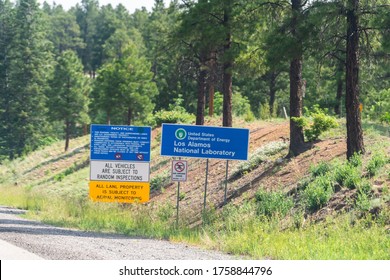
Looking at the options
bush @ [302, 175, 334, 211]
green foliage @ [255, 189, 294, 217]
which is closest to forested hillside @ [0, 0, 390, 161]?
bush @ [302, 175, 334, 211]

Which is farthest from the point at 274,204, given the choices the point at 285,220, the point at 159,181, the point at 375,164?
the point at 159,181

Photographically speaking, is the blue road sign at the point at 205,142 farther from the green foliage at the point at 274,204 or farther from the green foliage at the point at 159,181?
the green foliage at the point at 159,181

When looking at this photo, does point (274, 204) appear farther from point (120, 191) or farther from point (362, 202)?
point (120, 191)

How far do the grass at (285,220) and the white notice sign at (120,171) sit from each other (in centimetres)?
109

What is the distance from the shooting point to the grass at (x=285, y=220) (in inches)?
559

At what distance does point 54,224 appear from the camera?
2147 centimetres

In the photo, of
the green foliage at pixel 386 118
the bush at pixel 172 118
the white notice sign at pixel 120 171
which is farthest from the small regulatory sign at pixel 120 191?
the bush at pixel 172 118

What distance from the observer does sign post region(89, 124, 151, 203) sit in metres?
24.5

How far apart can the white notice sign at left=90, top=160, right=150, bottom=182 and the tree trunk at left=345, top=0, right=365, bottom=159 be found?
7145 millimetres

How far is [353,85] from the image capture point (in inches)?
815

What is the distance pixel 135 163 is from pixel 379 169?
8.67 meters

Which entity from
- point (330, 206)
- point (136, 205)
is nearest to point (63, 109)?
point (136, 205)

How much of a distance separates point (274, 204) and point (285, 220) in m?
1.32
